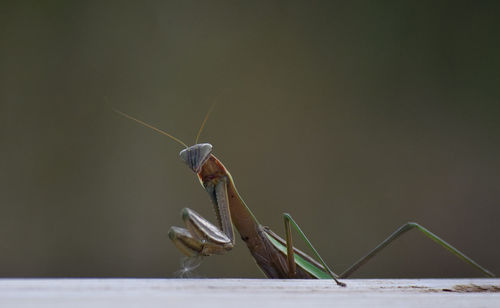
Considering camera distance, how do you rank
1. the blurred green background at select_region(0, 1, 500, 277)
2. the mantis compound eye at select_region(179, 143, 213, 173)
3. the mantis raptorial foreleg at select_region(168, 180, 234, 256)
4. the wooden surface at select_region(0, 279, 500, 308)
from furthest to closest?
the blurred green background at select_region(0, 1, 500, 277) < the mantis compound eye at select_region(179, 143, 213, 173) < the mantis raptorial foreleg at select_region(168, 180, 234, 256) < the wooden surface at select_region(0, 279, 500, 308)

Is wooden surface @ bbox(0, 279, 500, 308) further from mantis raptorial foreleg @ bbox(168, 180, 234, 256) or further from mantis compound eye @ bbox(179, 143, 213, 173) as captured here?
mantis compound eye @ bbox(179, 143, 213, 173)

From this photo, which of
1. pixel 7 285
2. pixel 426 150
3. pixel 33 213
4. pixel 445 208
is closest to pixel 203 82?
pixel 33 213

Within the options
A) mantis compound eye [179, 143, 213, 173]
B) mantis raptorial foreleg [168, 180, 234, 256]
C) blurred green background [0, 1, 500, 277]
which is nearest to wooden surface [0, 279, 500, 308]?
mantis raptorial foreleg [168, 180, 234, 256]

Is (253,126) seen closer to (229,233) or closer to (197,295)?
(229,233)

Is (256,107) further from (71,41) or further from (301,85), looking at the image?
(71,41)

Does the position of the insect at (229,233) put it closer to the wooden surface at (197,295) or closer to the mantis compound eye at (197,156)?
the mantis compound eye at (197,156)

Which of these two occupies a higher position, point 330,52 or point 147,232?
point 330,52

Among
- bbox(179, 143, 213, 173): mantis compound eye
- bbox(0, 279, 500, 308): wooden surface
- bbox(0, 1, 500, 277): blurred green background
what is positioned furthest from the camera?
bbox(0, 1, 500, 277): blurred green background
